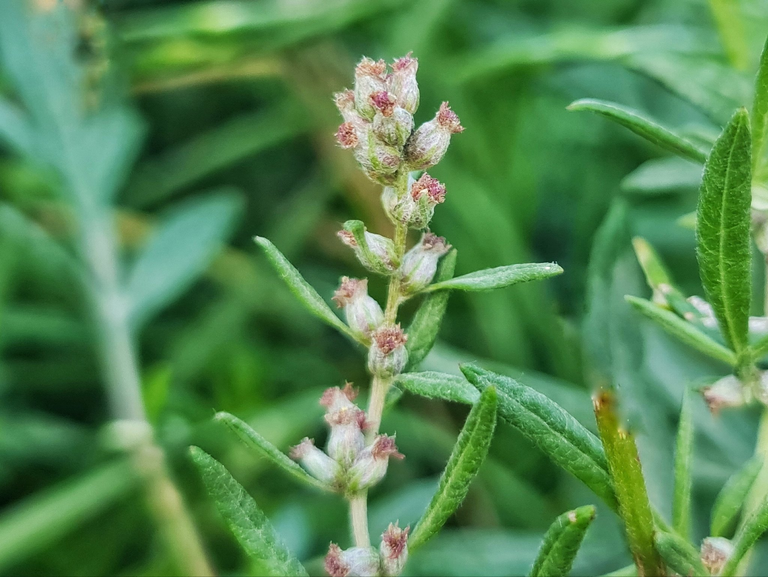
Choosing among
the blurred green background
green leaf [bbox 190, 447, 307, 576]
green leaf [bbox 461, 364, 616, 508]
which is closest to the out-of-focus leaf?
the blurred green background

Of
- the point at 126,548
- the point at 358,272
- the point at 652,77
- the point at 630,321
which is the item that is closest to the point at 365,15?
the point at 358,272

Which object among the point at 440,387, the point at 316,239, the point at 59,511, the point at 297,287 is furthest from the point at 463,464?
the point at 316,239

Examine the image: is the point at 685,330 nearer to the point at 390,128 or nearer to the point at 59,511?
the point at 390,128

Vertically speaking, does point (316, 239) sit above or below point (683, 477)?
above

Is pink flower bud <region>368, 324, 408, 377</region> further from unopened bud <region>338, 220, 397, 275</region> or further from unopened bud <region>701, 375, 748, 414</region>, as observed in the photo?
unopened bud <region>701, 375, 748, 414</region>

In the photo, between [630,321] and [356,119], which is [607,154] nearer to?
[630,321]

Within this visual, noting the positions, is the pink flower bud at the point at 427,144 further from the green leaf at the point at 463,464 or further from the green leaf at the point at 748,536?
the green leaf at the point at 748,536

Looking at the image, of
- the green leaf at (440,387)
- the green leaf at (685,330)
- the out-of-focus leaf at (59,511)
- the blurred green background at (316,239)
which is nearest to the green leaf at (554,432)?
the green leaf at (440,387)
